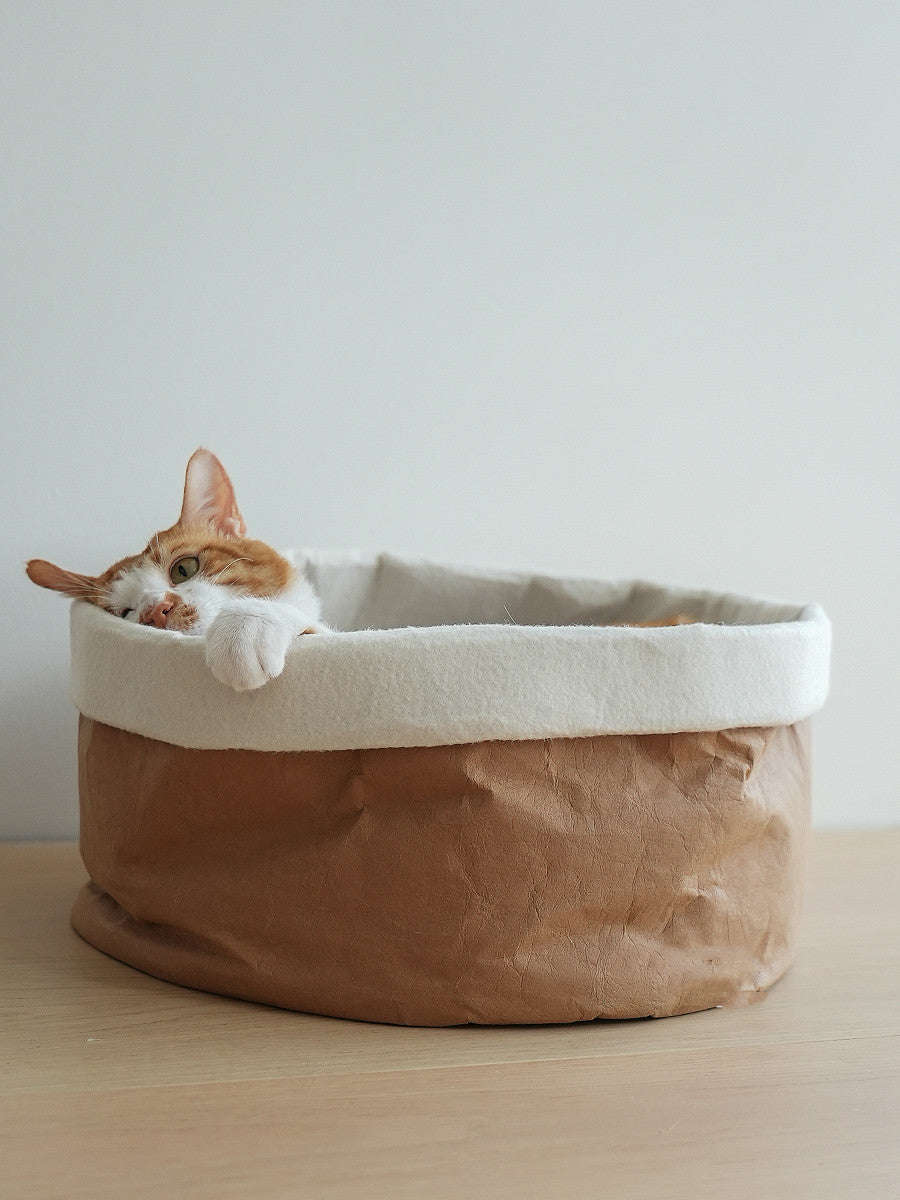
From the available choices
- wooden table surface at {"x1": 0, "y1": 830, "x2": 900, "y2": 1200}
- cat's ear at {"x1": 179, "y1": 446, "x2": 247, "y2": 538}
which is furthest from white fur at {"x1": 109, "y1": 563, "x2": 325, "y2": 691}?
wooden table surface at {"x1": 0, "y1": 830, "x2": 900, "y2": 1200}

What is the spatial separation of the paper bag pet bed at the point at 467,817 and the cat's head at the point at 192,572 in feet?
0.29

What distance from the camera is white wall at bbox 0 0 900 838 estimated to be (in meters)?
1.54

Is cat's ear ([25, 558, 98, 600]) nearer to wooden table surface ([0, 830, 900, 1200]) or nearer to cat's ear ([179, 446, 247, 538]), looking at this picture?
cat's ear ([179, 446, 247, 538])

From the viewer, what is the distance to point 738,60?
170cm

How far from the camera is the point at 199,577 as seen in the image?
1.21 metres

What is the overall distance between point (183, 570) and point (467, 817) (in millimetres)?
460

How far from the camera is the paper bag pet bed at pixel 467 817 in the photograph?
3.17 ft

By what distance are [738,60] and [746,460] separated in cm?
61

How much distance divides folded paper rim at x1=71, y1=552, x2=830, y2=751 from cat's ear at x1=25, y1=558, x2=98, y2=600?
0.13 metres

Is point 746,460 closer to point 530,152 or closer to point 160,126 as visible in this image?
point 530,152

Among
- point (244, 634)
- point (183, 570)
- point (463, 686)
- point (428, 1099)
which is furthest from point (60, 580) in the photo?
point (428, 1099)

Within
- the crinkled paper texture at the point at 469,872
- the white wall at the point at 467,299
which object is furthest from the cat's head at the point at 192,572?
the white wall at the point at 467,299

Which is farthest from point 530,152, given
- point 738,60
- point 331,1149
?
point 331,1149

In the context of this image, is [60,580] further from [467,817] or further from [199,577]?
[467,817]
